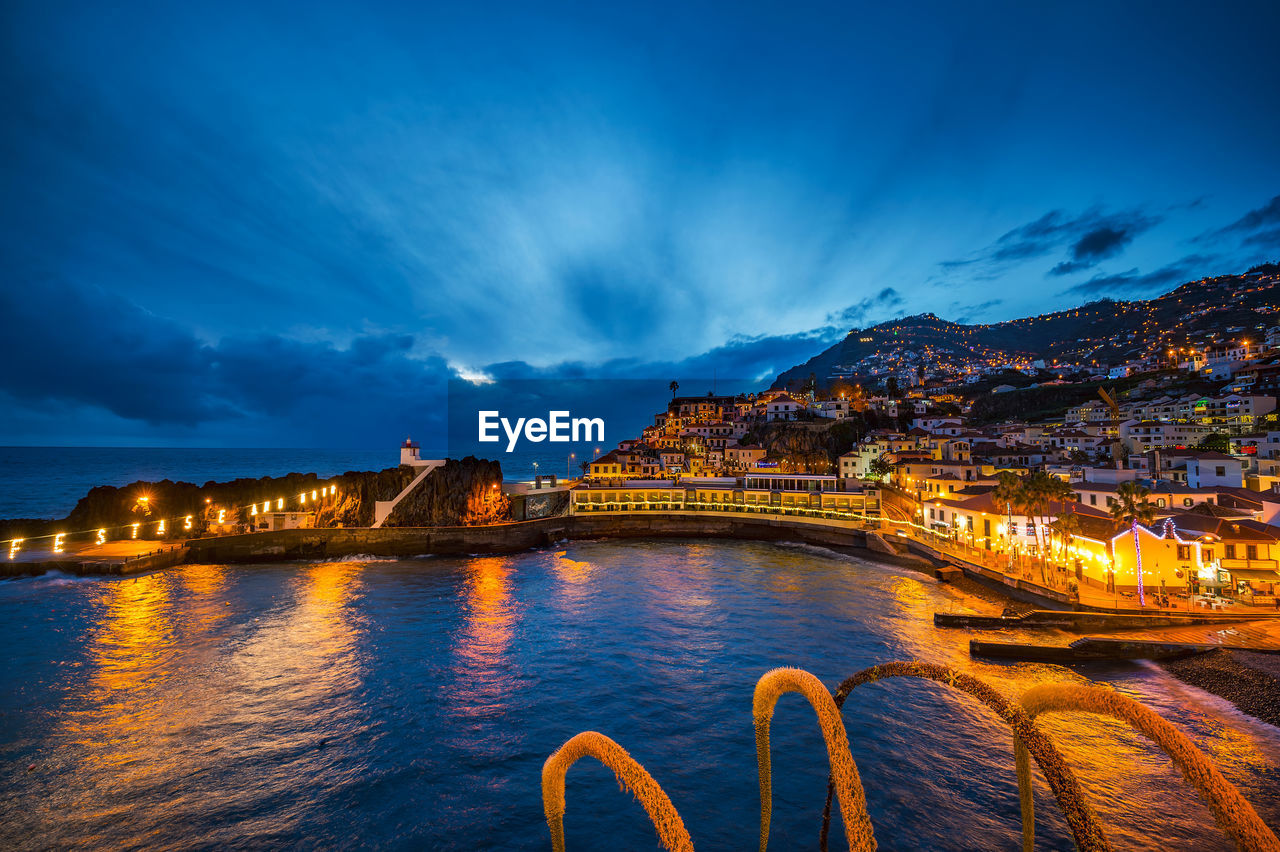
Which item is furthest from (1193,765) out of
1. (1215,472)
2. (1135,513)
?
(1215,472)

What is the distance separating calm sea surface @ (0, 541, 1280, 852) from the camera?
12.7 m

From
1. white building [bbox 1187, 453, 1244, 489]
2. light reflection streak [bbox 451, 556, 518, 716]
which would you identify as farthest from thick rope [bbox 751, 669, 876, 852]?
white building [bbox 1187, 453, 1244, 489]

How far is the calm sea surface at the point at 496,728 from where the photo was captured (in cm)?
1270

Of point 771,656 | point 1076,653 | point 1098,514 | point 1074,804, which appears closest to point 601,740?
point 1074,804

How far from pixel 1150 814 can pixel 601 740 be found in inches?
657

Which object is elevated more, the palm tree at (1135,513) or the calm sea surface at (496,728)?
the palm tree at (1135,513)

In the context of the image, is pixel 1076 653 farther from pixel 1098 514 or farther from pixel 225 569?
pixel 225 569

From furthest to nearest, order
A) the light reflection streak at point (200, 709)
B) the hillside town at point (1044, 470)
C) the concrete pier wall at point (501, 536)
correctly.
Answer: the concrete pier wall at point (501, 536)
the hillside town at point (1044, 470)
the light reflection streak at point (200, 709)

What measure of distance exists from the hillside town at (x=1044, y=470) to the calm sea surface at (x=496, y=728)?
30.7 ft

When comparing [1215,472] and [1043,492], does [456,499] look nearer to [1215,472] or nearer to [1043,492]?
[1043,492]

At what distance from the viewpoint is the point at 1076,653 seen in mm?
21766

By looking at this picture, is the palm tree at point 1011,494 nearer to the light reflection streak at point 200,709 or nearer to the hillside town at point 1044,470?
the hillside town at point 1044,470

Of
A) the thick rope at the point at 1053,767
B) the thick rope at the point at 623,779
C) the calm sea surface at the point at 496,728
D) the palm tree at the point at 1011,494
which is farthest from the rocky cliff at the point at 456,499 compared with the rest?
the thick rope at the point at 1053,767

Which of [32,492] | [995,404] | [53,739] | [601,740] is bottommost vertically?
[53,739]
